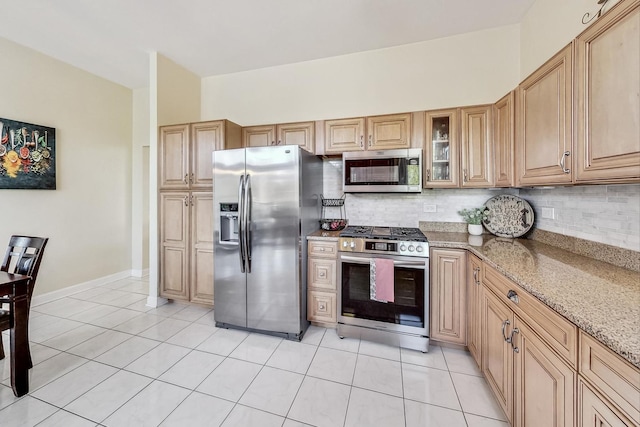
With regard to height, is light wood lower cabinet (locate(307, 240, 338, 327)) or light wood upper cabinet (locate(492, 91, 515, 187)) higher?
light wood upper cabinet (locate(492, 91, 515, 187))

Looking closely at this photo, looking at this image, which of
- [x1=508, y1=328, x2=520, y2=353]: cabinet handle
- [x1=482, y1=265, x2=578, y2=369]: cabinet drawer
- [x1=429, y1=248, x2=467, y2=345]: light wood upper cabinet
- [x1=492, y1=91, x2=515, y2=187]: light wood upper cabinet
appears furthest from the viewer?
[x1=429, y1=248, x2=467, y2=345]: light wood upper cabinet

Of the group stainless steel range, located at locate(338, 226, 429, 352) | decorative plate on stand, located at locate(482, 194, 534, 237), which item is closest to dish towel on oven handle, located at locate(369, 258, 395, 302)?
stainless steel range, located at locate(338, 226, 429, 352)

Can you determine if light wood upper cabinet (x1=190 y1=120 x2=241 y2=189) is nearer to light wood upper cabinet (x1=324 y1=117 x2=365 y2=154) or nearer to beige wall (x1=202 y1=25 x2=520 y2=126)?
beige wall (x1=202 y1=25 x2=520 y2=126)

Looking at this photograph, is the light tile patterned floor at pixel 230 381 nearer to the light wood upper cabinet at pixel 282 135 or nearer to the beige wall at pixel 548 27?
the light wood upper cabinet at pixel 282 135

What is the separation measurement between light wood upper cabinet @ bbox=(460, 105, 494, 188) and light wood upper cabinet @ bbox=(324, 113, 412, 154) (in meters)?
0.49

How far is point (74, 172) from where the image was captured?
11.2 feet

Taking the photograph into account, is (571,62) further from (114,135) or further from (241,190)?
(114,135)

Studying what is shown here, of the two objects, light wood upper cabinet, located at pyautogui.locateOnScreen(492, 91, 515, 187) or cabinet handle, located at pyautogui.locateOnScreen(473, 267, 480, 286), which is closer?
cabinet handle, located at pyautogui.locateOnScreen(473, 267, 480, 286)

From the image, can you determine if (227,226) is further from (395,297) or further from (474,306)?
(474,306)

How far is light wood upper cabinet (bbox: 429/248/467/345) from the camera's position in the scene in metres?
2.12

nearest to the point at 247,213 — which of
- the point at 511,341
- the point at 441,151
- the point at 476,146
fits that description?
the point at 441,151

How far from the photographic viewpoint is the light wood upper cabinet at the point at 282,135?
2.83 meters

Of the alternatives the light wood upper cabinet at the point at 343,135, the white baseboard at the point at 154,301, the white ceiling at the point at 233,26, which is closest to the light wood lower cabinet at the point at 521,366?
the light wood upper cabinet at the point at 343,135

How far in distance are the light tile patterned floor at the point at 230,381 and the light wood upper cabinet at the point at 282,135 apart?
2.01 m
